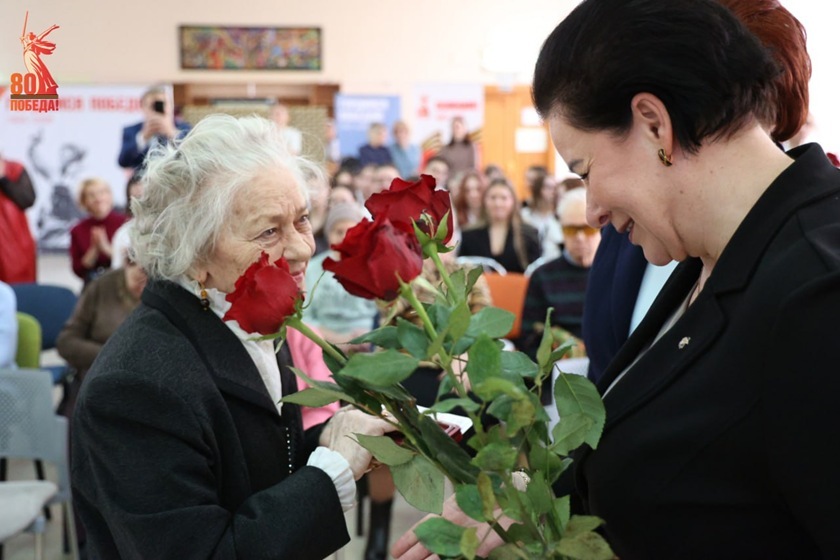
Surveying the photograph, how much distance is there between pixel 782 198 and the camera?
35.8 inches

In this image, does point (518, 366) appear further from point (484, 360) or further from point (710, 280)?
point (710, 280)

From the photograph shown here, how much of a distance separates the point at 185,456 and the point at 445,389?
25.0 inches

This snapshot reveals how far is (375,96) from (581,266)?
21.6ft

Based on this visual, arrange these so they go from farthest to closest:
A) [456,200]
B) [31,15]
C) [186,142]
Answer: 1. [456,200]
2. [31,15]
3. [186,142]

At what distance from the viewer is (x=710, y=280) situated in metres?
0.94

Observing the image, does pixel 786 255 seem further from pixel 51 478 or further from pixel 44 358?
pixel 44 358

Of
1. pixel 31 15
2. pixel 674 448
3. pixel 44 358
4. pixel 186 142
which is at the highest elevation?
pixel 31 15

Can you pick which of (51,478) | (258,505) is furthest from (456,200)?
(258,505)

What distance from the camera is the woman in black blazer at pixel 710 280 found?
779 millimetres

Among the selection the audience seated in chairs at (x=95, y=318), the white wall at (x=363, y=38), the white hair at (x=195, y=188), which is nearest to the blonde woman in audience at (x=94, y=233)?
the audience seated in chairs at (x=95, y=318)

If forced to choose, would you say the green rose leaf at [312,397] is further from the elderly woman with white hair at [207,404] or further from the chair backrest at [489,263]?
the chair backrest at [489,263]

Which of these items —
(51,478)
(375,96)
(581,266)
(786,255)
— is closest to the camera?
(786,255)

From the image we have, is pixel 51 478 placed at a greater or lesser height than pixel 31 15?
lesser

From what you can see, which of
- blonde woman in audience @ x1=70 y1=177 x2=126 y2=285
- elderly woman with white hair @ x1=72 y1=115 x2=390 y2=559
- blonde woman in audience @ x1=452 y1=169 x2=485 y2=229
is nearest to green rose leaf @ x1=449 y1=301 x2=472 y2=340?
elderly woman with white hair @ x1=72 y1=115 x2=390 y2=559
